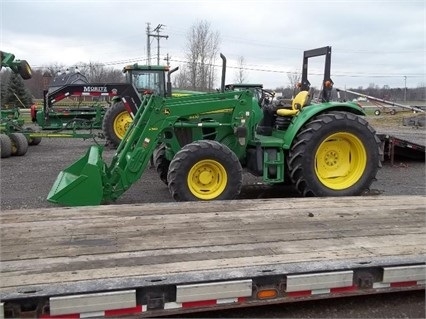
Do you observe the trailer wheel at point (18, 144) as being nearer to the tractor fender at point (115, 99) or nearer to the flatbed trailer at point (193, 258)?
the tractor fender at point (115, 99)

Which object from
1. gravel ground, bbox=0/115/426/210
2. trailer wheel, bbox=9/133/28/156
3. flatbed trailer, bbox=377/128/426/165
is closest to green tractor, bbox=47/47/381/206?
gravel ground, bbox=0/115/426/210

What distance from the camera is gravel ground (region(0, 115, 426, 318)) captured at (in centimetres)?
320

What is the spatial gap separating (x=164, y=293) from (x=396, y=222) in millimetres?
2439

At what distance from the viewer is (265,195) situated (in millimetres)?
7305

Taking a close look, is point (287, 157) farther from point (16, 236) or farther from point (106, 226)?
point (16, 236)

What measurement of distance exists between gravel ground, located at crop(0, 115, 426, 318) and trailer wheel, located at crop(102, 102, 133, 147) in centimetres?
82

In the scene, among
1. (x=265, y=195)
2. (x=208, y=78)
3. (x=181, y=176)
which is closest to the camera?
(x=181, y=176)

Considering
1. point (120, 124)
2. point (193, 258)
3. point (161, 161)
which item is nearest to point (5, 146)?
point (120, 124)

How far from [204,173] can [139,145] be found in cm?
96

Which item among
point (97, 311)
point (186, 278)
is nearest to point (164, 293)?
point (186, 278)

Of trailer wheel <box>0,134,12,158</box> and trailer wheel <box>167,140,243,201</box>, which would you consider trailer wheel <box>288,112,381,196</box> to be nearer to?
trailer wheel <box>167,140,243,201</box>

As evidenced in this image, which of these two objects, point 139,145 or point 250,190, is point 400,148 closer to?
point 250,190

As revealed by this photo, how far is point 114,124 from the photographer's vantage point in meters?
13.5

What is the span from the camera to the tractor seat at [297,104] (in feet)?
22.6
